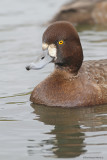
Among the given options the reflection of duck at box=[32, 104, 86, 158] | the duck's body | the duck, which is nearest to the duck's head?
the duck

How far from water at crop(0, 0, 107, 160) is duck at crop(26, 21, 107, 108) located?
0.15m

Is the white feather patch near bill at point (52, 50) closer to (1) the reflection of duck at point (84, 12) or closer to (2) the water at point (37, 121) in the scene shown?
(2) the water at point (37, 121)

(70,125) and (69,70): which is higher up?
(69,70)

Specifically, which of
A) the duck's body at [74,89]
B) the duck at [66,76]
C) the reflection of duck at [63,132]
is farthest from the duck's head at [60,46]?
the reflection of duck at [63,132]

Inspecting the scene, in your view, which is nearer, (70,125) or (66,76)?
(70,125)

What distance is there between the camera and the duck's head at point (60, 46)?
8664 mm

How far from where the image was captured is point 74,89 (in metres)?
8.84

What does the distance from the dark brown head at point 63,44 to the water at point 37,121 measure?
0.79 m

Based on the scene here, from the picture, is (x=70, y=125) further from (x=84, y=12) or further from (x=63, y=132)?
(x=84, y=12)

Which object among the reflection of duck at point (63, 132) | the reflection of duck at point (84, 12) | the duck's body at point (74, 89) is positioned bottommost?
the reflection of duck at point (63, 132)

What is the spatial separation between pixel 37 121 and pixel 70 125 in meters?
0.54

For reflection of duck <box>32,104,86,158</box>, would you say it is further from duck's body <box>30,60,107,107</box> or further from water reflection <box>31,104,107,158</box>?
duck's body <box>30,60,107,107</box>

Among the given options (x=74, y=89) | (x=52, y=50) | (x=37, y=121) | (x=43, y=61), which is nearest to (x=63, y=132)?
(x=37, y=121)

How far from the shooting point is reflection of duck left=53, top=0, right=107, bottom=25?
50.7ft
